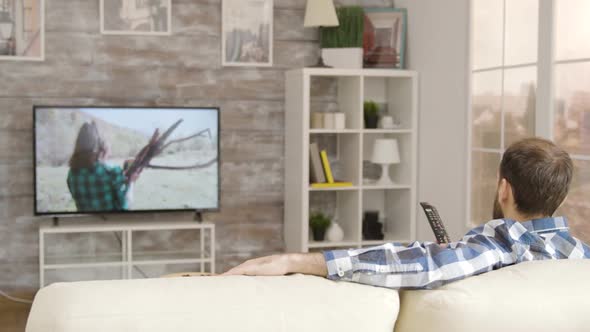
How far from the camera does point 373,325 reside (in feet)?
4.84

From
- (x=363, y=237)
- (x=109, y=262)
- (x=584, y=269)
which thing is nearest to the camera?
(x=584, y=269)

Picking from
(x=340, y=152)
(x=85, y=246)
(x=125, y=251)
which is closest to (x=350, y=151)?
(x=340, y=152)

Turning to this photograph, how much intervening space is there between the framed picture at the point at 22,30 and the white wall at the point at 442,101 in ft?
7.38

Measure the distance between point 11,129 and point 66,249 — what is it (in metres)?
0.78

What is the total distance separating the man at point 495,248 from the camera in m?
1.54

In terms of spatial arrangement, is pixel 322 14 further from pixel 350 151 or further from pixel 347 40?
pixel 350 151

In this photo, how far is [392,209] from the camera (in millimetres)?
5375

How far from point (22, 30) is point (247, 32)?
1328 millimetres

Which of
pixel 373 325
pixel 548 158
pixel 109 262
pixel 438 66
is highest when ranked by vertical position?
pixel 438 66

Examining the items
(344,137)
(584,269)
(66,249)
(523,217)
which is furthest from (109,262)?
(584,269)

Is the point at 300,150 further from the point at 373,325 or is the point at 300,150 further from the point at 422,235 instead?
the point at 373,325

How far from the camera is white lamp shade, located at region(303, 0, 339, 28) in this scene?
195 inches

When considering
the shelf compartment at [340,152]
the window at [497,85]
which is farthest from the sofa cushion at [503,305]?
the shelf compartment at [340,152]

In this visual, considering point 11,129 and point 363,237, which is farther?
point 363,237
